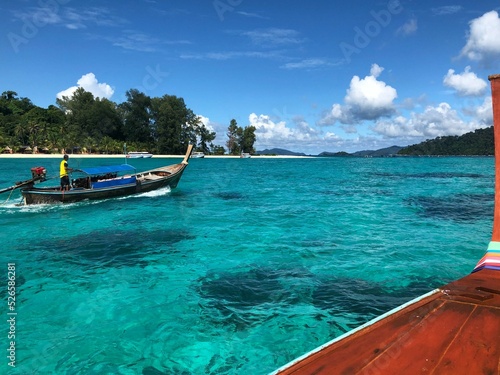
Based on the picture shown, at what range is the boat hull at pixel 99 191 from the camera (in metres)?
23.7

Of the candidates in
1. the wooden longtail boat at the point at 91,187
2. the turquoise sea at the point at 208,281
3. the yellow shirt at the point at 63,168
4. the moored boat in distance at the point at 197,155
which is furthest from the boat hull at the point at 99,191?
the moored boat in distance at the point at 197,155

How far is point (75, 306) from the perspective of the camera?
29.2ft

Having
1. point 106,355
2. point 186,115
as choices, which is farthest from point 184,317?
point 186,115

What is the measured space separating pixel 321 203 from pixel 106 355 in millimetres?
21826

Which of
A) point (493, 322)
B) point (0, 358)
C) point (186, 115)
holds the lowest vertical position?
point (0, 358)

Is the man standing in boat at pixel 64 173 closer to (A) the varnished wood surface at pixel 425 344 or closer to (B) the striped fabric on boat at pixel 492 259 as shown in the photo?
(A) the varnished wood surface at pixel 425 344

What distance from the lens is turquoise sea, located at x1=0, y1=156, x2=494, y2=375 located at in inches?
274

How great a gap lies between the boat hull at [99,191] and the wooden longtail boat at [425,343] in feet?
82.2

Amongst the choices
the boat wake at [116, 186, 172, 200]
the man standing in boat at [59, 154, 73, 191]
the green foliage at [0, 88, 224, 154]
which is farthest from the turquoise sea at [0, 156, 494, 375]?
the green foliage at [0, 88, 224, 154]

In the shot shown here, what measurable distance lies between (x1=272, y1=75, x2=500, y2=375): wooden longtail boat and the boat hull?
2507 cm

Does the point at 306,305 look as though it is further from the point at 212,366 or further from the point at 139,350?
the point at 139,350

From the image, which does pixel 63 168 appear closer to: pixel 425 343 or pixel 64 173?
pixel 64 173

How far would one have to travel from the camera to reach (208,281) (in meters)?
10.5

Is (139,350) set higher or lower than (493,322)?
lower
